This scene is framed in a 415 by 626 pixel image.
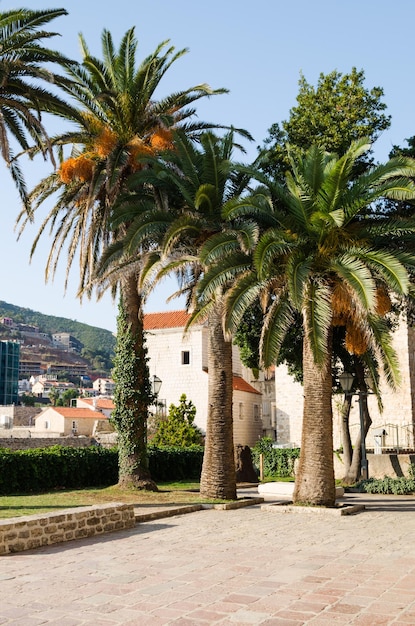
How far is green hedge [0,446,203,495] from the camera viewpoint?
71.0ft

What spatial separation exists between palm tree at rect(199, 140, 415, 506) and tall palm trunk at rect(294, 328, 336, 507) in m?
0.02

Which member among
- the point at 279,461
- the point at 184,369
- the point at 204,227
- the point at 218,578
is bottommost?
the point at 279,461

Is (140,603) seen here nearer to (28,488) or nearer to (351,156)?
(351,156)

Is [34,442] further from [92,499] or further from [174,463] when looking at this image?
[92,499]

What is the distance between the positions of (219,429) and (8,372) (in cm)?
15568

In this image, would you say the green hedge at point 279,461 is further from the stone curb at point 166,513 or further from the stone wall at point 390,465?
the stone curb at point 166,513

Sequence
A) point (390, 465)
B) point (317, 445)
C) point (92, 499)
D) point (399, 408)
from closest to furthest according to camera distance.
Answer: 1. point (317, 445)
2. point (92, 499)
3. point (390, 465)
4. point (399, 408)

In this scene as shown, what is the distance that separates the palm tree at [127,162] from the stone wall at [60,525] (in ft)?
21.6

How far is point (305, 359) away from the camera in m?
17.1

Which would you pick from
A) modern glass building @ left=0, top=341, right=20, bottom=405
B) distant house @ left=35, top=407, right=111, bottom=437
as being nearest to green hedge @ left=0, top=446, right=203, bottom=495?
distant house @ left=35, top=407, right=111, bottom=437

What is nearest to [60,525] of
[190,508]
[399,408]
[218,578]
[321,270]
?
[218,578]

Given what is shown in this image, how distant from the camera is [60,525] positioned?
11.4 m

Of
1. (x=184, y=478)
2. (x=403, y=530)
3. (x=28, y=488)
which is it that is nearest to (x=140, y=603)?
(x=403, y=530)

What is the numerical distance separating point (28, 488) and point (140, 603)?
15.9 metres
